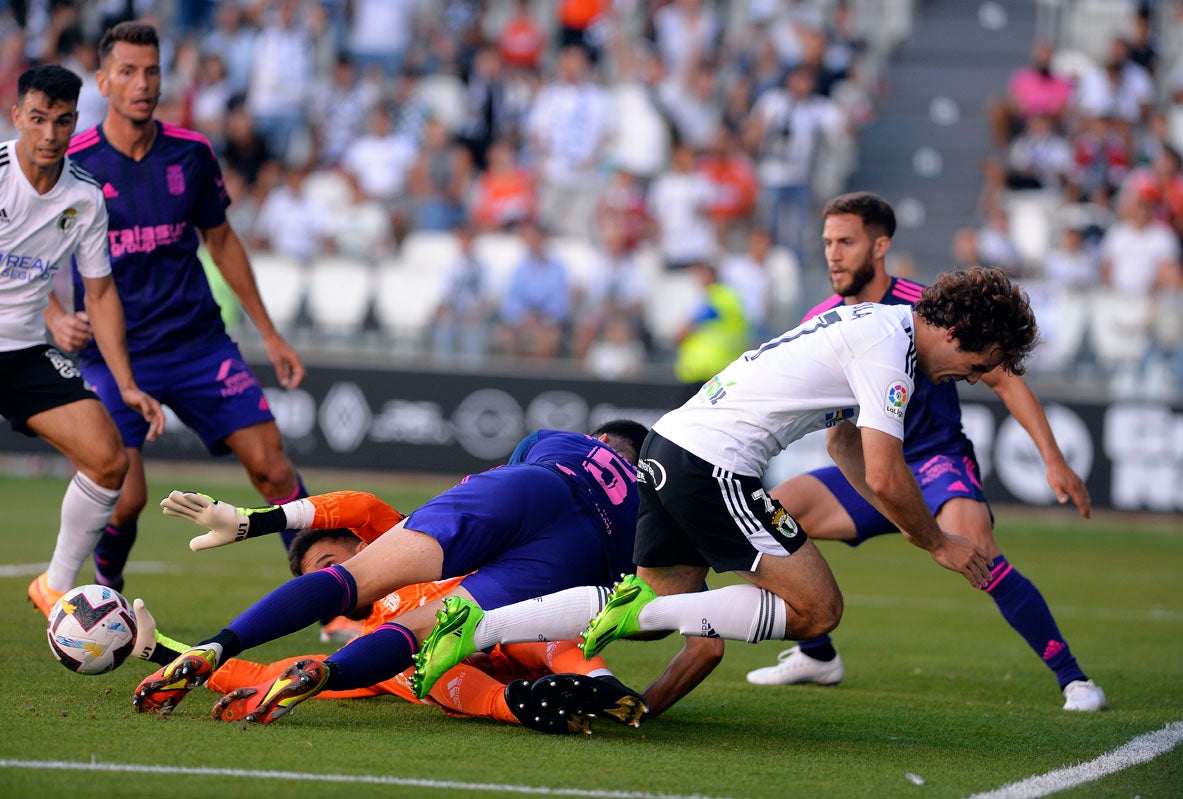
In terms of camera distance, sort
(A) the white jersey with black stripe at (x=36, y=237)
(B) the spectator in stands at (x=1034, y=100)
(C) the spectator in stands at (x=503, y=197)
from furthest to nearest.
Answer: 1. (B) the spectator in stands at (x=1034, y=100)
2. (C) the spectator in stands at (x=503, y=197)
3. (A) the white jersey with black stripe at (x=36, y=237)

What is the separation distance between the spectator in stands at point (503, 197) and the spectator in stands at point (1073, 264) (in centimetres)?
614

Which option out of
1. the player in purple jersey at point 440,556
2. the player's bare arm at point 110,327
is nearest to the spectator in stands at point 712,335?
the player's bare arm at point 110,327

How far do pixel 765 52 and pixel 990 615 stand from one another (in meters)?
10.8

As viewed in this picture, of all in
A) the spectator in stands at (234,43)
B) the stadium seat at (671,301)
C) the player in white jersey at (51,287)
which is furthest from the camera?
the spectator in stands at (234,43)

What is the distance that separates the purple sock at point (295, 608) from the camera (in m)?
5.12

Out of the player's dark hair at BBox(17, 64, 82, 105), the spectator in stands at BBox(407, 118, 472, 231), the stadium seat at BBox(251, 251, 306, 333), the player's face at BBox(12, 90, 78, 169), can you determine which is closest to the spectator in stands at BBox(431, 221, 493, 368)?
the spectator in stands at BBox(407, 118, 472, 231)

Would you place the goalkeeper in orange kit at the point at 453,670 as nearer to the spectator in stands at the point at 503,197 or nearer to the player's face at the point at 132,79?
the player's face at the point at 132,79

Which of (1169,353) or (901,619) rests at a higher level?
(1169,353)

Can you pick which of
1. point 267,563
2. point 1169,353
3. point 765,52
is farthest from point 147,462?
point 1169,353

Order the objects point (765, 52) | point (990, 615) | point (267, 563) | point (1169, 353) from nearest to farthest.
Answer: point (990, 615), point (267, 563), point (1169, 353), point (765, 52)

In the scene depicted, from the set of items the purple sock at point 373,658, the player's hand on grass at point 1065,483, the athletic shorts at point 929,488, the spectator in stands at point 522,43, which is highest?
the spectator in stands at point 522,43

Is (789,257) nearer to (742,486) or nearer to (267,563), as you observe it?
(267,563)

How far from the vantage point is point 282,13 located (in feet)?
63.5

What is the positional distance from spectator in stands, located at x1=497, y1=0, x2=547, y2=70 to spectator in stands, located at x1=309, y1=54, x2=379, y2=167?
1.89 meters
